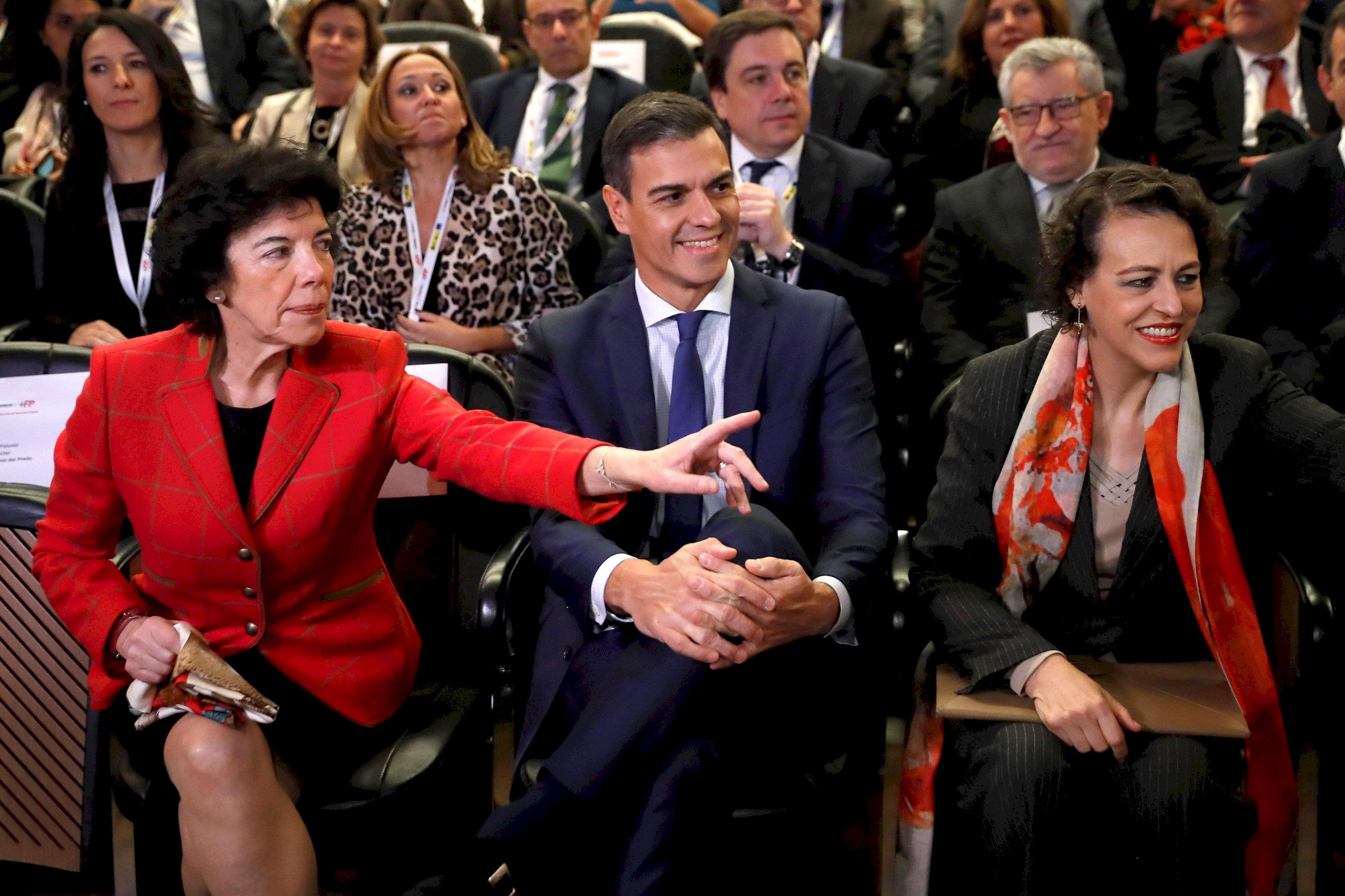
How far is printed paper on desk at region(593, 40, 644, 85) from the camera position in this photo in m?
4.89

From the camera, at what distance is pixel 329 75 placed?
14.3 ft

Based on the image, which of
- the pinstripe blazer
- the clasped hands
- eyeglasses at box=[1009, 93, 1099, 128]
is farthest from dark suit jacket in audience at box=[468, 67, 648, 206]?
the clasped hands

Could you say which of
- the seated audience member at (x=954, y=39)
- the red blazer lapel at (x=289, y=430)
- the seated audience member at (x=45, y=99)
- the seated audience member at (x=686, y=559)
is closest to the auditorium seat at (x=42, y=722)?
the red blazer lapel at (x=289, y=430)

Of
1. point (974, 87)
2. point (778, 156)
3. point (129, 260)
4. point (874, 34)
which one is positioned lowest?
point (129, 260)

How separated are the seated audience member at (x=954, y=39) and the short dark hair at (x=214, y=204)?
9.64 feet

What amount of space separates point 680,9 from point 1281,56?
2.31 meters

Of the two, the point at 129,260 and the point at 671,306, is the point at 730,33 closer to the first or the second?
the point at 671,306

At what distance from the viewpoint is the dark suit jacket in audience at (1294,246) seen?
3188 millimetres

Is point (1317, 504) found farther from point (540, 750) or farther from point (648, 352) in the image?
point (540, 750)

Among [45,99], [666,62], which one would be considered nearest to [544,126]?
[666,62]

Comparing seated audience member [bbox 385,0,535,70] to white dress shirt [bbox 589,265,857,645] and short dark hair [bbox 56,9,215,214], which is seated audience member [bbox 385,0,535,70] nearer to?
short dark hair [bbox 56,9,215,214]

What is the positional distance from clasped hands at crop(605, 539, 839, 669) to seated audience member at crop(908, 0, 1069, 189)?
271 cm

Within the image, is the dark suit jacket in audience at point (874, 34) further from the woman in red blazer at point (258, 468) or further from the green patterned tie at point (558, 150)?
the woman in red blazer at point (258, 468)

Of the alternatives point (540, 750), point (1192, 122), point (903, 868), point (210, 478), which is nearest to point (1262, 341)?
point (1192, 122)
